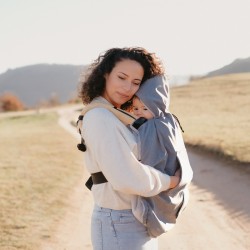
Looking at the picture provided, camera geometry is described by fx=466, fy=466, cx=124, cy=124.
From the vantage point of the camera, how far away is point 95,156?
2324 millimetres

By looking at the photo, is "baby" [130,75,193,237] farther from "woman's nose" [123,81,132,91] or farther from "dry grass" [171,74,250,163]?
"dry grass" [171,74,250,163]

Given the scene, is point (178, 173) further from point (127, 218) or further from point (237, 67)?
point (237, 67)

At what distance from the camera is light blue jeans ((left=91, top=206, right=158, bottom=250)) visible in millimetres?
2386

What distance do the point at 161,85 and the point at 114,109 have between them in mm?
347

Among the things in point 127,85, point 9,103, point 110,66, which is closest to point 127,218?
point 127,85

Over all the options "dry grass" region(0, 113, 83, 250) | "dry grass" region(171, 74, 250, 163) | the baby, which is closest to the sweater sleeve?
the baby

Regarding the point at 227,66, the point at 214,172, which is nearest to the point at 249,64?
the point at 227,66

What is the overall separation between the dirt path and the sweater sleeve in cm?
392

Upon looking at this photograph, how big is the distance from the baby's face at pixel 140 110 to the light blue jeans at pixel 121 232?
53 centimetres

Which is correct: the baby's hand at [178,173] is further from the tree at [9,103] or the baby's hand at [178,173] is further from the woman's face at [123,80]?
the tree at [9,103]

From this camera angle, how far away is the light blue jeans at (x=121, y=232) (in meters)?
2.39

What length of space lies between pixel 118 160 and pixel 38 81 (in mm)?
116493

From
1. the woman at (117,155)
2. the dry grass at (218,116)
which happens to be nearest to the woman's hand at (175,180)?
the woman at (117,155)

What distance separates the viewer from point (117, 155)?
2.23 meters
